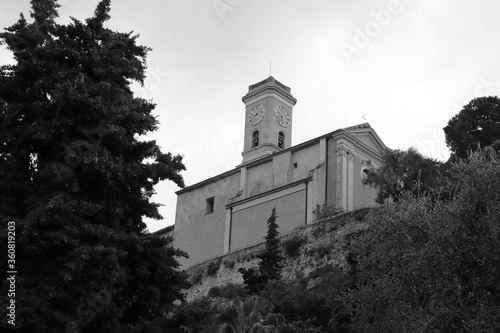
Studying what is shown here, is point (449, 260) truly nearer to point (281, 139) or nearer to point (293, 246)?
point (293, 246)

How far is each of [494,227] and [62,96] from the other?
11.1 meters

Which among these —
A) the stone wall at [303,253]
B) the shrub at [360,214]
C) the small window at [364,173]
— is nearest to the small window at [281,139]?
the small window at [364,173]

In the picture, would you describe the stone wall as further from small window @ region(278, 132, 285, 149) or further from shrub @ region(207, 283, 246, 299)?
small window @ region(278, 132, 285, 149)

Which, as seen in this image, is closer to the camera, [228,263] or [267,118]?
[228,263]

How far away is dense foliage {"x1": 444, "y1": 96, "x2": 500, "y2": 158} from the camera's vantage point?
1774 inches

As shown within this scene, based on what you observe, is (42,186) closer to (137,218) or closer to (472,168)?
(137,218)

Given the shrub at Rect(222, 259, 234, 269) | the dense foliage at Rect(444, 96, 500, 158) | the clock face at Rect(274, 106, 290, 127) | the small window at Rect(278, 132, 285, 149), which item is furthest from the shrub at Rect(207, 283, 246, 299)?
the clock face at Rect(274, 106, 290, 127)

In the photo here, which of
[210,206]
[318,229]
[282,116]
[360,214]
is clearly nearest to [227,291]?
[318,229]

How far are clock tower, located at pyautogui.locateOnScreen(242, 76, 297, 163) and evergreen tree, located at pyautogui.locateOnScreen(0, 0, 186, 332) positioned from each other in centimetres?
3142

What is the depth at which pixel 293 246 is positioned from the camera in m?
38.1

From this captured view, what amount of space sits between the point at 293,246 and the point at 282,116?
19.0 meters

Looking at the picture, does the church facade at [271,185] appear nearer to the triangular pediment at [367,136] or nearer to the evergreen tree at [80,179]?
the triangular pediment at [367,136]

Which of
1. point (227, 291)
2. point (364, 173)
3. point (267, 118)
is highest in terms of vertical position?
point (267, 118)

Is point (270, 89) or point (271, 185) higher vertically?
point (270, 89)
